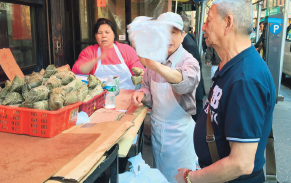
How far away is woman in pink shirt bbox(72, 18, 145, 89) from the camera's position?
3.88m

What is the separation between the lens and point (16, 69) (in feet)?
10.3

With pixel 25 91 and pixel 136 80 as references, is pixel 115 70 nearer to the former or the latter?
pixel 136 80

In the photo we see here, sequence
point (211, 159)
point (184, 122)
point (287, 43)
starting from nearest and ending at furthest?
point (211, 159), point (184, 122), point (287, 43)

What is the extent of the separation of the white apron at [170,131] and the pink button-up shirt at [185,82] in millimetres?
48

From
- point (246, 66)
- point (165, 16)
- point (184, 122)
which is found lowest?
point (184, 122)

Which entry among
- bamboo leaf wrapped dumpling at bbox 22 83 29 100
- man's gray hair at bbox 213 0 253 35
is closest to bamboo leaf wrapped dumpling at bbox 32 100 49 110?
bamboo leaf wrapped dumpling at bbox 22 83 29 100

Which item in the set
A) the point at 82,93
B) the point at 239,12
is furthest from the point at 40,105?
the point at 239,12

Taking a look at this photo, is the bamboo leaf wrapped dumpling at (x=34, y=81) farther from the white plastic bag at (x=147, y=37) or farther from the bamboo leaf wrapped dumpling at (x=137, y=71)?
the bamboo leaf wrapped dumpling at (x=137, y=71)

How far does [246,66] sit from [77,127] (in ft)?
4.41

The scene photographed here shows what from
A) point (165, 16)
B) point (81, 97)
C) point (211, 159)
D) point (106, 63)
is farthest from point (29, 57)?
point (211, 159)

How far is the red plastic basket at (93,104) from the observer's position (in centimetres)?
246

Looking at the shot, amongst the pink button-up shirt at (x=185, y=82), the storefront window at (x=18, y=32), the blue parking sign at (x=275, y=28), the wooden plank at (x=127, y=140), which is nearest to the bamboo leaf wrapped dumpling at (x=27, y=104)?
the wooden plank at (x=127, y=140)

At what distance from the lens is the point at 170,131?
285cm

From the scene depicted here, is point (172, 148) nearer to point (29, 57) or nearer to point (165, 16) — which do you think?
point (165, 16)
